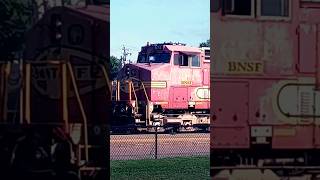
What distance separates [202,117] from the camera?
82.0 feet

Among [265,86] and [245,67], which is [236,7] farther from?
[265,86]

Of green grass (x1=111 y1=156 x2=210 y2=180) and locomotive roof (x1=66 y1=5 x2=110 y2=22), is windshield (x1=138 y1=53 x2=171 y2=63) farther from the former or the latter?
locomotive roof (x1=66 y1=5 x2=110 y2=22)

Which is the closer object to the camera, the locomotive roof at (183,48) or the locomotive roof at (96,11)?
the locomotive roof at (96,11)

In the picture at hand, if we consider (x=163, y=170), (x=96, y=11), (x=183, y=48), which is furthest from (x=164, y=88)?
(x=96, y=11)

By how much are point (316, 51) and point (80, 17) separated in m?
2.05

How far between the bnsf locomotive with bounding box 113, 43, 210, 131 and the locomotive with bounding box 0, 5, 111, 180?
19.0 metres

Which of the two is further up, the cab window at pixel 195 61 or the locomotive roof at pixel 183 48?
the locomotive roof at pixel 183 48

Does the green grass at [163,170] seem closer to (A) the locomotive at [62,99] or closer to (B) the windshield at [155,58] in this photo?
(A) the locomotive at [62,99]

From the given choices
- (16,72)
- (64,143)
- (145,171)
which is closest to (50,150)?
(64,143)

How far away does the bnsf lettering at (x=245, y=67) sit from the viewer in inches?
180

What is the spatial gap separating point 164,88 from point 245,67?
19.3 m

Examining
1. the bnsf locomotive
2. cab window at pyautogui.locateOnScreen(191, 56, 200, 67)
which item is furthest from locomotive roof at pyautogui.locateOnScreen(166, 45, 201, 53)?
cab window at pyautogui.locateOnScreen(191, 56, 200, 67)

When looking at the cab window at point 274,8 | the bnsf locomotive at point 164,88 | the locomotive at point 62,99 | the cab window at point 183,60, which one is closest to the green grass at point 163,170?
the cab window at point 274,8

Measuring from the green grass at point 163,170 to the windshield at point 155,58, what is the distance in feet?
34.6
